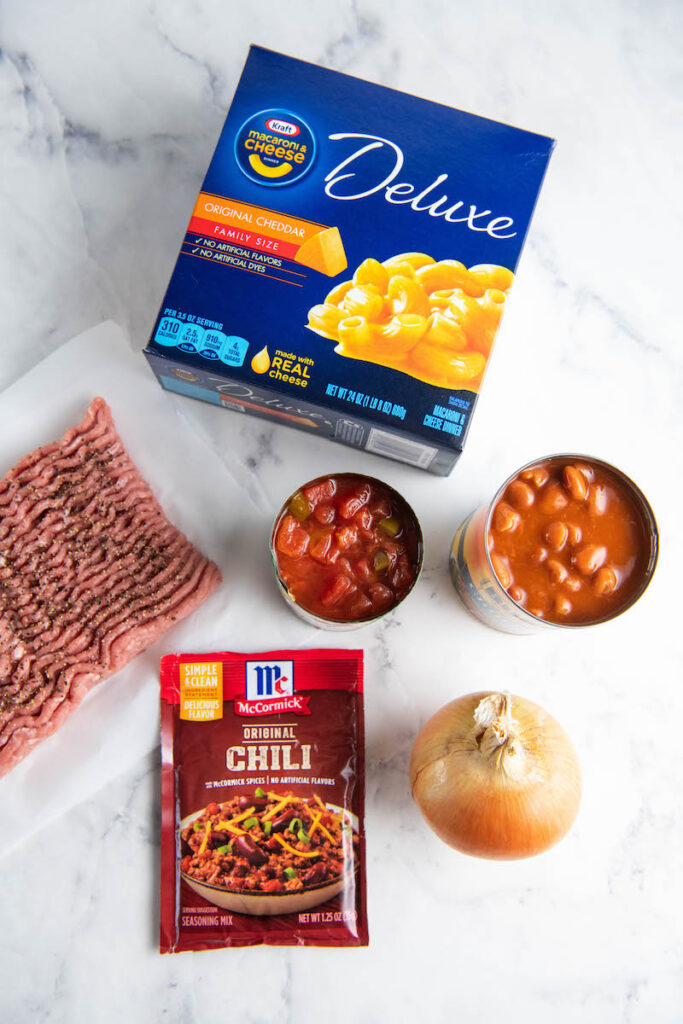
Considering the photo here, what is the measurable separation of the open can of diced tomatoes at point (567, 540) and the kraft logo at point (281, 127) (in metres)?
0.75

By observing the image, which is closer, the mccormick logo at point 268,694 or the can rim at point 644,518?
the can rim at point 644,518

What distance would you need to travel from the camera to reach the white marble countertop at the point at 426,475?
140 cm

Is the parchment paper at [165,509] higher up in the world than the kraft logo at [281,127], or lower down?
lower down

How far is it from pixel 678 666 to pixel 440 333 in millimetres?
853

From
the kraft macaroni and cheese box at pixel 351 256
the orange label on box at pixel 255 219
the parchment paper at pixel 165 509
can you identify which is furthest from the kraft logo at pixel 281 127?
the parchment paper at pixel 165 509

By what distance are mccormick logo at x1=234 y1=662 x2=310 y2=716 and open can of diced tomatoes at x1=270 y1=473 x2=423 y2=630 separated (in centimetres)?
18

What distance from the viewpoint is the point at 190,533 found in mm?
1495

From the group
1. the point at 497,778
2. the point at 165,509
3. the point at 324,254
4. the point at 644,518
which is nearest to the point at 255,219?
the point at 324,254

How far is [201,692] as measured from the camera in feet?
4.67

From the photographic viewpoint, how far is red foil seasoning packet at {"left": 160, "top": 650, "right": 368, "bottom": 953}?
4.52 ft

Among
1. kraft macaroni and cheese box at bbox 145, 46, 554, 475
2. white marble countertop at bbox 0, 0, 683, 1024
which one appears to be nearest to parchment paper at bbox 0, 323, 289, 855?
white marble countertop at bbox 0, 0, 683, 1024

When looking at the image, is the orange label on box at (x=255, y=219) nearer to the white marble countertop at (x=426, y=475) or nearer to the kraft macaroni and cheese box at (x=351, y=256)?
the kraft macaroni and cheese box at (x=351, y=256)

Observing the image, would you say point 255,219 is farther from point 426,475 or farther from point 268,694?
point 268,694

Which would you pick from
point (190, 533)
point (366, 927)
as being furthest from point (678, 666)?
point (190, 533)
